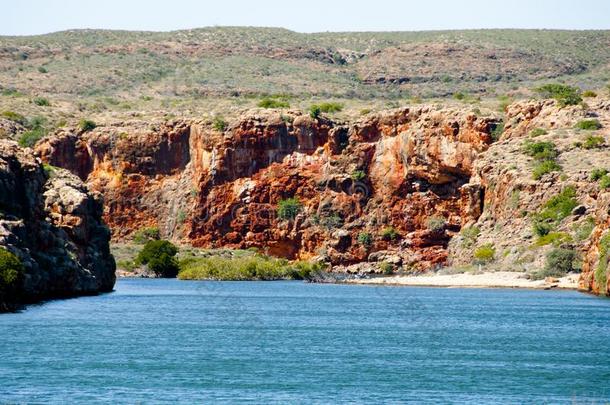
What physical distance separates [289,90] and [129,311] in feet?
353

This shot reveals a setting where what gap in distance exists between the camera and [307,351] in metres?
53.4

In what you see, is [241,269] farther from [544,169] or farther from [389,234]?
[544,169]

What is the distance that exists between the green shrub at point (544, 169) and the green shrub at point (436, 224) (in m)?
15.5

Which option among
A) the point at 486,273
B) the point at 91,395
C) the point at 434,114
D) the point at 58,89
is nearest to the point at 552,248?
the point at 486,273

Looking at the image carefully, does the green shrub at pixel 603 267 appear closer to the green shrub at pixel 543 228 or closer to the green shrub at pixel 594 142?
the green shrub at pixel 543 228

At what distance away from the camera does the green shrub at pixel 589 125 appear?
12369 cm

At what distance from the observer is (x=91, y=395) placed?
132ft

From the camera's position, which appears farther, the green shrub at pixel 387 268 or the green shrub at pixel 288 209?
the green shrub at pixel 288 209

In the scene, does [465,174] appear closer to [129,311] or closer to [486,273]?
[486,273]

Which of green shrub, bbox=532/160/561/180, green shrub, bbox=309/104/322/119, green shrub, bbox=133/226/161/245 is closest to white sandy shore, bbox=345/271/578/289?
green shrub, bbox=532/160/561/180

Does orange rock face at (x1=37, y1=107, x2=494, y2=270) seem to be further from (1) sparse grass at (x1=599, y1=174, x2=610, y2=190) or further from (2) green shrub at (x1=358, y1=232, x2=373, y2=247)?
(1) sparse grass at (x1=599, y1=174, x2=610, y2=190)

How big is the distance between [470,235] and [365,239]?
1594cm

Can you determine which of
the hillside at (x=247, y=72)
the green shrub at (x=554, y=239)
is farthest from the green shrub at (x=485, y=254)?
the hillside at (x=247, y=72)

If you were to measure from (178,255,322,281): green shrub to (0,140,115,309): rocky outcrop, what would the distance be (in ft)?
88.2
